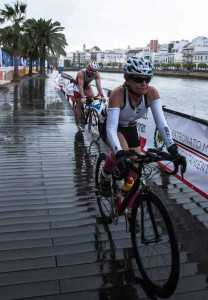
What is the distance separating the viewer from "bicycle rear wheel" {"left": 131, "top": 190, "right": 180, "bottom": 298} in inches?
103

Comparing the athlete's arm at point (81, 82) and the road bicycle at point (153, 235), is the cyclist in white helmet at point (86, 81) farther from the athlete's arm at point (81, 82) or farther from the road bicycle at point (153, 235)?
the road bicycle at point (153, 235)

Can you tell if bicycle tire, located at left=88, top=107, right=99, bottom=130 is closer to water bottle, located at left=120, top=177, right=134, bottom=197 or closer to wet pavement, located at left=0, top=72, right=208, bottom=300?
wet pavement, located at left=0, top=72, right=208, bottom=300

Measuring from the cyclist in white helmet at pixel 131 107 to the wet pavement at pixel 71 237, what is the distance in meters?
0.96

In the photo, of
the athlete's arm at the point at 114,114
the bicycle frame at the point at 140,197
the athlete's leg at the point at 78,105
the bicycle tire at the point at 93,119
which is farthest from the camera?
the athlete's leg at the point at 78,105

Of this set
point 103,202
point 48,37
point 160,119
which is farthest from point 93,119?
point 48,37

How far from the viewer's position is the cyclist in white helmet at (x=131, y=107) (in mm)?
3225

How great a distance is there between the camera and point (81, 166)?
6.65 meters

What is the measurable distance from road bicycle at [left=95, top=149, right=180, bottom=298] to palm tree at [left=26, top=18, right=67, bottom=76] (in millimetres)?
48609

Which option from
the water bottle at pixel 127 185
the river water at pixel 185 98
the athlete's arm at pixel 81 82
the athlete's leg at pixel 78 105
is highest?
the athlete's arm at pixel 81 82

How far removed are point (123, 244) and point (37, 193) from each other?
189cm

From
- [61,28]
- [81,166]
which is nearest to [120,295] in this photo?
[81,166]

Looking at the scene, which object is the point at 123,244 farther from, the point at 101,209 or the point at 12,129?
the point at 12,129

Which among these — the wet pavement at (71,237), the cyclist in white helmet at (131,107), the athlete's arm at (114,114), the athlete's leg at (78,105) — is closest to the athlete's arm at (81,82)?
the athlete's leg at (78,105)

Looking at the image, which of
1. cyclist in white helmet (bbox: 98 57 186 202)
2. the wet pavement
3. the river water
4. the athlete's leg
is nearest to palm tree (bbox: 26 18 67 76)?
the river water
